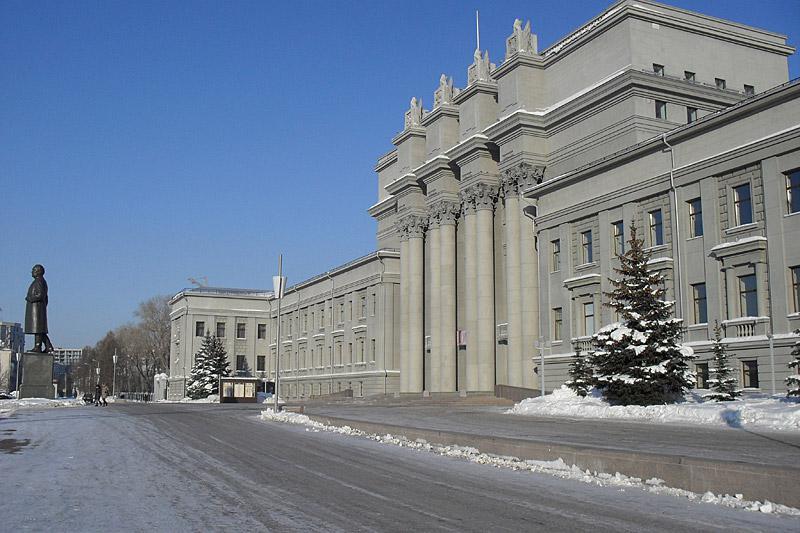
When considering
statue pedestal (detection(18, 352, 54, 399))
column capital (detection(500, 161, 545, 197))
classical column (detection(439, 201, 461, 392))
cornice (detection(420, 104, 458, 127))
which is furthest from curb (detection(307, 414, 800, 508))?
cornice (detection(420, 104, 458, 127))

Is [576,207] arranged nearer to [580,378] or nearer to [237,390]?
[580,378]

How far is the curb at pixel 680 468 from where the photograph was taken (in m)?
9.54

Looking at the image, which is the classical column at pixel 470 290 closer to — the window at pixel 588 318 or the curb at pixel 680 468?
the window at pixel 588 318

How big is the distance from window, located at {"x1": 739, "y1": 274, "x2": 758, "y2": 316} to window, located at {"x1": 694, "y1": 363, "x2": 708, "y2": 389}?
317cm

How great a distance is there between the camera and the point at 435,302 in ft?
205

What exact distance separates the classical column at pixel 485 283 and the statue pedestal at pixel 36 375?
28.8m

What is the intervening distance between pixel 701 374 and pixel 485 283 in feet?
72.0

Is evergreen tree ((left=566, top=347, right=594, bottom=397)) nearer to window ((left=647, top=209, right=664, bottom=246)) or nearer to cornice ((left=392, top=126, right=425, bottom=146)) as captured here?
window ((left=647, top=209, right=664, bottom=246))

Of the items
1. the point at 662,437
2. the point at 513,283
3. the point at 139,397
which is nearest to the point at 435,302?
the point at 513,283

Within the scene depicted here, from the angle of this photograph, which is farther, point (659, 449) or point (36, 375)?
point (36, 375)

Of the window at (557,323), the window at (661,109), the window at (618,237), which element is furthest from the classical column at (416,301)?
the window at (618,237)

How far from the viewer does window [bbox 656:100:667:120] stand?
45.9m

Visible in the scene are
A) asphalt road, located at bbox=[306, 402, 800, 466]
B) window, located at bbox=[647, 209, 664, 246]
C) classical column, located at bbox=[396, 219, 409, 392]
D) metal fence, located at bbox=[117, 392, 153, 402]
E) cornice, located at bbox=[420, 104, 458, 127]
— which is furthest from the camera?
metal fence, located at bbox=[117, 392, 153, 402]

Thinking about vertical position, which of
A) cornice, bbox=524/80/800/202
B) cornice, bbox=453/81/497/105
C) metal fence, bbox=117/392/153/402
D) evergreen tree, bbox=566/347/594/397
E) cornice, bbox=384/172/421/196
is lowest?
metal fence, bbox=117/392/153/402
